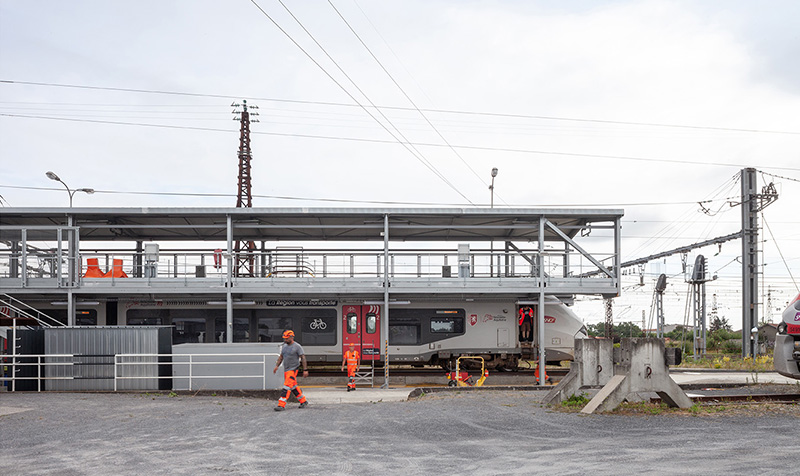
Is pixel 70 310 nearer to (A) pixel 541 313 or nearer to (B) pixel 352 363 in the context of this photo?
(B) pixel 352 363

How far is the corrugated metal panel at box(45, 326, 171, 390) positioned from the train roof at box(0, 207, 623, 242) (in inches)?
185

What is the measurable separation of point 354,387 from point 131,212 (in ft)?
29.8

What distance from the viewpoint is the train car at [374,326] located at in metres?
23.9

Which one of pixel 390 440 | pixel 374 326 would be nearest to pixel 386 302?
pixel 374 326

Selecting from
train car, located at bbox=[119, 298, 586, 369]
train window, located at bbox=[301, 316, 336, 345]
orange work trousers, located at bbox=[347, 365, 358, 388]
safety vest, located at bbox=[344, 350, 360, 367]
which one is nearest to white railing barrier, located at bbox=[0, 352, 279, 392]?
orange work trousers, located at bbox=[347, 365, 358, 388]

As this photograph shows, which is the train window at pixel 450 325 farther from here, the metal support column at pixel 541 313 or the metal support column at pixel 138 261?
the metal support column at pixel 138 261

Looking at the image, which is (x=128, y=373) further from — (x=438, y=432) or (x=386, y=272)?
(x=438, y=432)

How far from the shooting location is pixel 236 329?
81.0ft

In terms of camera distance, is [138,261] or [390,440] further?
[138,261]

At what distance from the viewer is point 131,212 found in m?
22.9

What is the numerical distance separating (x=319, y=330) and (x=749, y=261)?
22.0 metres

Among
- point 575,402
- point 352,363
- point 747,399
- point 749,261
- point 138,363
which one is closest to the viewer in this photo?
point 575,402

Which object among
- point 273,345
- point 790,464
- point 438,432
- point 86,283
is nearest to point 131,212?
point 86,283

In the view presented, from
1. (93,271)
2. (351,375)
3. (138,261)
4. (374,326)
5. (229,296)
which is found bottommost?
(351,375)
